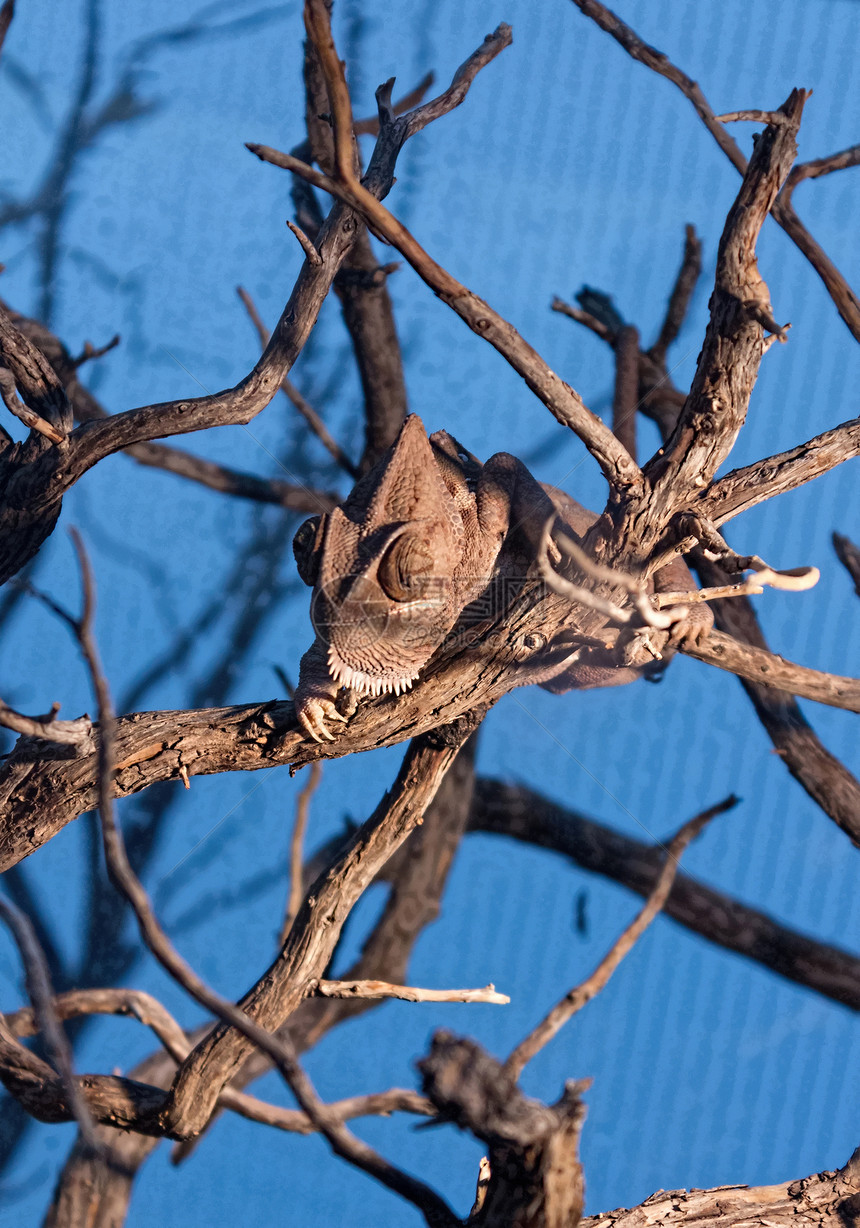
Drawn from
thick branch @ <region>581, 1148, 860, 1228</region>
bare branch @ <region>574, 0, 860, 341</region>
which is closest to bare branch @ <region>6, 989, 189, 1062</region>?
thick branch @ <region>581, 1148, 860, 1228</region>

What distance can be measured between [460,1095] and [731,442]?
944mm

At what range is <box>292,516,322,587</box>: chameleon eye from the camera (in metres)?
1.45

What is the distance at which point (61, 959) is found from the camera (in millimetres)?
3322

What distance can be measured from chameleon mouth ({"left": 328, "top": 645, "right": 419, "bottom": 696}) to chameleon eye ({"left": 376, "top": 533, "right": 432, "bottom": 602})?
134mm

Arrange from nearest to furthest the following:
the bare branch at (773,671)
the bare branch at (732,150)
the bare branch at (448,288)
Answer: the bare branch at (448,288), the bare branch at (773,671), the bare branch at (732,150)

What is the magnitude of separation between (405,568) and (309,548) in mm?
174

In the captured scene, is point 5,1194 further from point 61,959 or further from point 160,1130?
point 160,1130

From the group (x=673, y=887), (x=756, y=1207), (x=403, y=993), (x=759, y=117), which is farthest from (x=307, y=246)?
(x=673, y=887)

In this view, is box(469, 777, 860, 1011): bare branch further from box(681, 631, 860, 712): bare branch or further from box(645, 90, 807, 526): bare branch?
box(645, 90, 807, 526): bare branch

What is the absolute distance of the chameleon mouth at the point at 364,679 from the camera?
143cm

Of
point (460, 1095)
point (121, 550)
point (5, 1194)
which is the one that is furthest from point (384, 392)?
point (5, 1194)

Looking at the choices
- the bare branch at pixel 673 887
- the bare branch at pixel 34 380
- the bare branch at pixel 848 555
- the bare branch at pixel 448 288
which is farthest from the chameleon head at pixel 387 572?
the bare branch at pixel 673 887

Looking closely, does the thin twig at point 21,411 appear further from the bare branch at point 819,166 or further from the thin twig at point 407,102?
the bare branch at point 819,166

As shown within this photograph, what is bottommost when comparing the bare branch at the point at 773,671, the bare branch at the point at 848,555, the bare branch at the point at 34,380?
the bare branch at the point at 773,671
